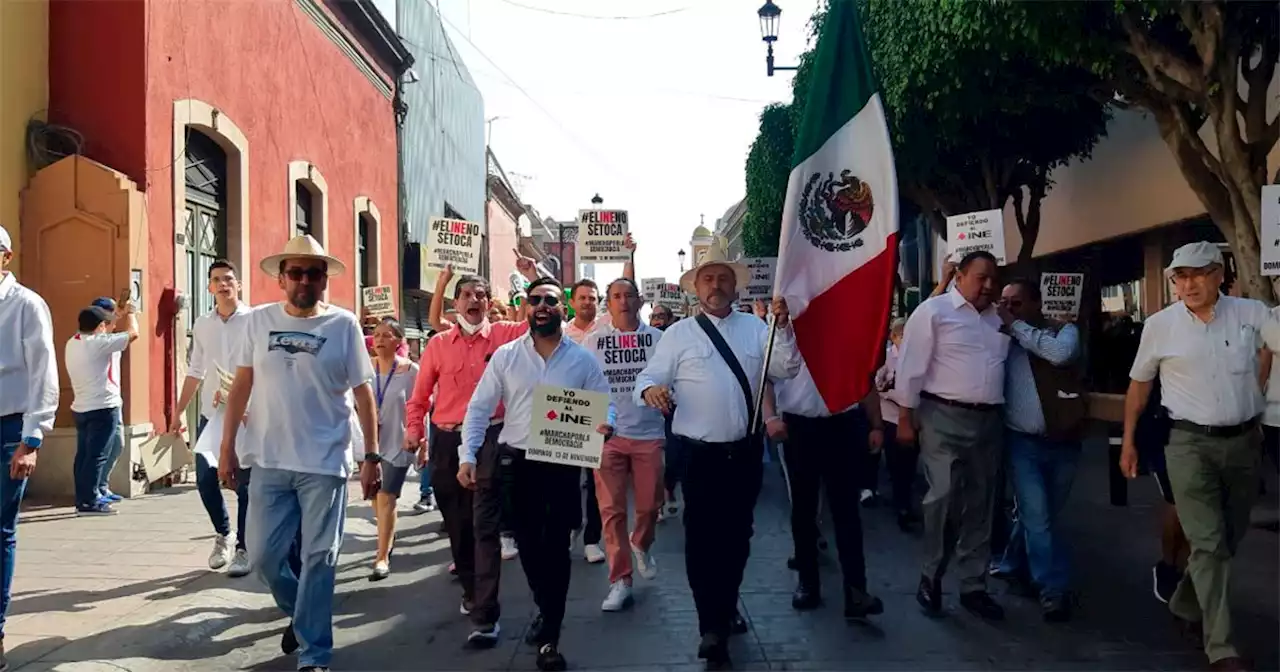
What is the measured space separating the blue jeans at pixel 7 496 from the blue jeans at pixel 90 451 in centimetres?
459

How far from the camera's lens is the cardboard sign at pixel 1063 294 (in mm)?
10508

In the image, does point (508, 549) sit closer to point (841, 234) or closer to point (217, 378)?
point (217, 378)

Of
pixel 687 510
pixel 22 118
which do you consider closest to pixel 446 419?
pixel 687 510

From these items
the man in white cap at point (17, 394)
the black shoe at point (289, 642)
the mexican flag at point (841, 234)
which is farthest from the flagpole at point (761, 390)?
the man in white cap at point (17, 394)

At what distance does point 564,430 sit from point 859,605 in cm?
197

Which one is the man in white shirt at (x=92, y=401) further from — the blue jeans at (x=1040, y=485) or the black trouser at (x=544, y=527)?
the blue jeans at (x=1040, y=485)

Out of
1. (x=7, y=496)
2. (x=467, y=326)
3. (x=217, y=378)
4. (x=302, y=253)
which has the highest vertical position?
(x=302, y=253)

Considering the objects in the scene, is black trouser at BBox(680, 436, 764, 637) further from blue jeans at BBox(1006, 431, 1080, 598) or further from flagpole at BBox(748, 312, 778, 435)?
blue jeans at BBox(1006, 431, 1080, 598)

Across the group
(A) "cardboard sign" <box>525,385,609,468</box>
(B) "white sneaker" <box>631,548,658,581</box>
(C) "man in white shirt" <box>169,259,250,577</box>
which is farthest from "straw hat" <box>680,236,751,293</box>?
(C) "man in white shirt" <box>169,259,250,577</box>

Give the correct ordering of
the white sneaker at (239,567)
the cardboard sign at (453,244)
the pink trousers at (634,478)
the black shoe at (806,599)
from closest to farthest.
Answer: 1. the black shoe at (806,599)
2. the pink trousers at (634,478)
3. the white sneaker at (239,567)
4. the cardboard sign at (453,244)

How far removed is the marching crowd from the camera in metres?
5.02

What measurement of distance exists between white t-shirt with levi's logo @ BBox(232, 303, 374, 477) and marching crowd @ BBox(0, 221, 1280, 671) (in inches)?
0.4

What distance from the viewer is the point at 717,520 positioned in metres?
5.38

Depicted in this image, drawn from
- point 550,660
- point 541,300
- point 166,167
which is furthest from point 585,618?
point 166,167
